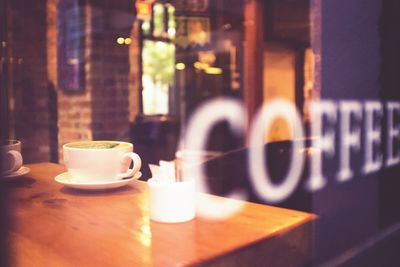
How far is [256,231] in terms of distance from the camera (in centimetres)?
73

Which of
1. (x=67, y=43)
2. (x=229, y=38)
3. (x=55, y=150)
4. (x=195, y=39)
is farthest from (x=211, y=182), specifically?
(x=195, y=39)

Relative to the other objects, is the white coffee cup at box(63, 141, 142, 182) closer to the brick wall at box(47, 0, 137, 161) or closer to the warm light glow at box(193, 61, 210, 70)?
the brick wall at box(47, 0, 137, 161)

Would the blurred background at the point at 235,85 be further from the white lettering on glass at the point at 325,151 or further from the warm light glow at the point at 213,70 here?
the warm light glow at the point at 213,70

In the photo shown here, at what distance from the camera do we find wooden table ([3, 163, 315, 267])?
609 mm

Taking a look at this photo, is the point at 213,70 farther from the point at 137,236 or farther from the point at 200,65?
the point at 137,236

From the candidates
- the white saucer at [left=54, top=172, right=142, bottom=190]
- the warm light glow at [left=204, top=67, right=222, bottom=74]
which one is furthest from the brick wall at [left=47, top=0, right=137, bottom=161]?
the warm light glow at [left=204, top=67, right=222, bottom=74]

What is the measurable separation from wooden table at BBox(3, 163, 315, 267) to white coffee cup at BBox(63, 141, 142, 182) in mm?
50

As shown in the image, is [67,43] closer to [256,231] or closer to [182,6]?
[256,231]

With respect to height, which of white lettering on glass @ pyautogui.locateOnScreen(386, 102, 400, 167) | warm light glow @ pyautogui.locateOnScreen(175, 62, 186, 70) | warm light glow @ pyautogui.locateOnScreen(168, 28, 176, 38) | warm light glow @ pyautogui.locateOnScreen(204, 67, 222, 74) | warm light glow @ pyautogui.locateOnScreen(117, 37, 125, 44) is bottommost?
white lettering on glass @ pyautogui.locateOnScreen(386, 102, 400, 167)

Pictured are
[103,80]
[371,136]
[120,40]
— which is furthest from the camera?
[120,40]

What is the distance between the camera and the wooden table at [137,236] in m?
0.61

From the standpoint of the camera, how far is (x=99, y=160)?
3.08 feet

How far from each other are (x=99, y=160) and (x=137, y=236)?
11.5 inches

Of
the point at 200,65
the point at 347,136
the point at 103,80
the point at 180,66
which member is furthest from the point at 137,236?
the point at 180,66
